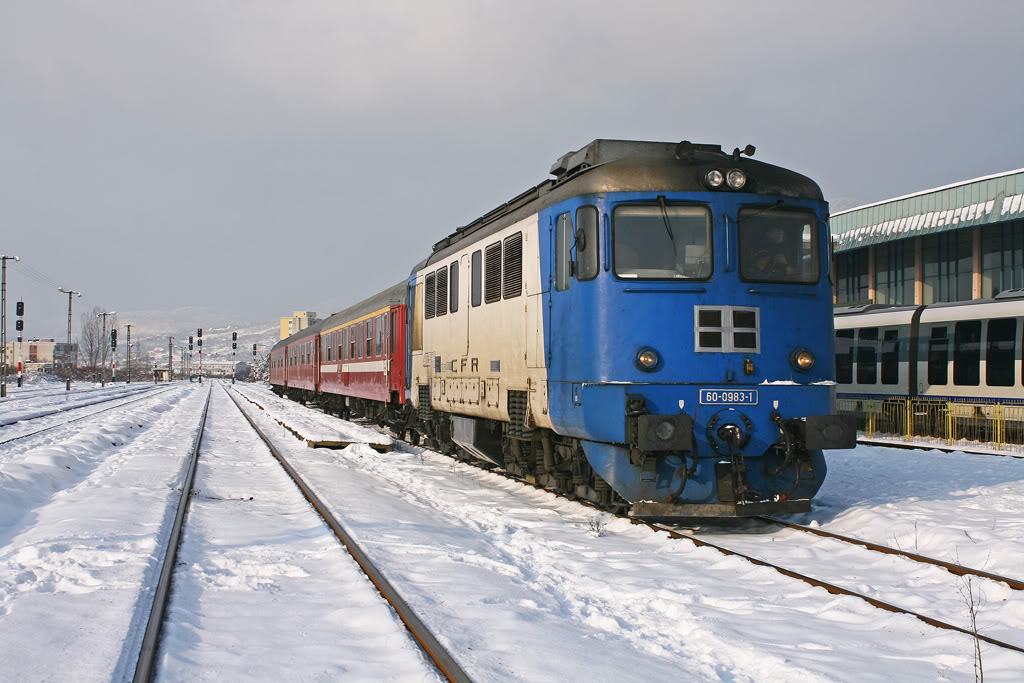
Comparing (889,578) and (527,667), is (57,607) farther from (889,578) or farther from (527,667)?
(889,578)

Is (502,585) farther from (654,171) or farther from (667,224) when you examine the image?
(654,171)

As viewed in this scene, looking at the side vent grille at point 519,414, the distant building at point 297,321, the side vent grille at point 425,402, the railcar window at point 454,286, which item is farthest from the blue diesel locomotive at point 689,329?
the distant building at point 297,321

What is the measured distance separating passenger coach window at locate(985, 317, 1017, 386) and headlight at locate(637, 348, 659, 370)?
1451cm

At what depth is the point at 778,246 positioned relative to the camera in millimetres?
8992

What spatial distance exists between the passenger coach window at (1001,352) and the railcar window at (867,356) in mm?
3945

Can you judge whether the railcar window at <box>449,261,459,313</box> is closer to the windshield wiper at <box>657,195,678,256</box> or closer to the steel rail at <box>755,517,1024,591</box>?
the windshield wiper at <box>657,195,678,256</box>

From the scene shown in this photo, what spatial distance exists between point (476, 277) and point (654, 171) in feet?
13.0

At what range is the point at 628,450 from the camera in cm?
852

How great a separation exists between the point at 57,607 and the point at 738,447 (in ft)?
19.2

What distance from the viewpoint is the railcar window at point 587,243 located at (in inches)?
344

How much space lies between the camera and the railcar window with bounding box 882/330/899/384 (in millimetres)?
22984

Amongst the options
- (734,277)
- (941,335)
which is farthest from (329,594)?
(941,335)

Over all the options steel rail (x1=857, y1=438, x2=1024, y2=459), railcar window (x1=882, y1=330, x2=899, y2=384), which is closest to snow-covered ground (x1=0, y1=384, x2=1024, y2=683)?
steel rail (x1=857, y1=438, x2=1024, y2=459)

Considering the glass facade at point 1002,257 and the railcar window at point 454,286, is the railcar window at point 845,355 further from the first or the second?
the railcar window at point 454,286
